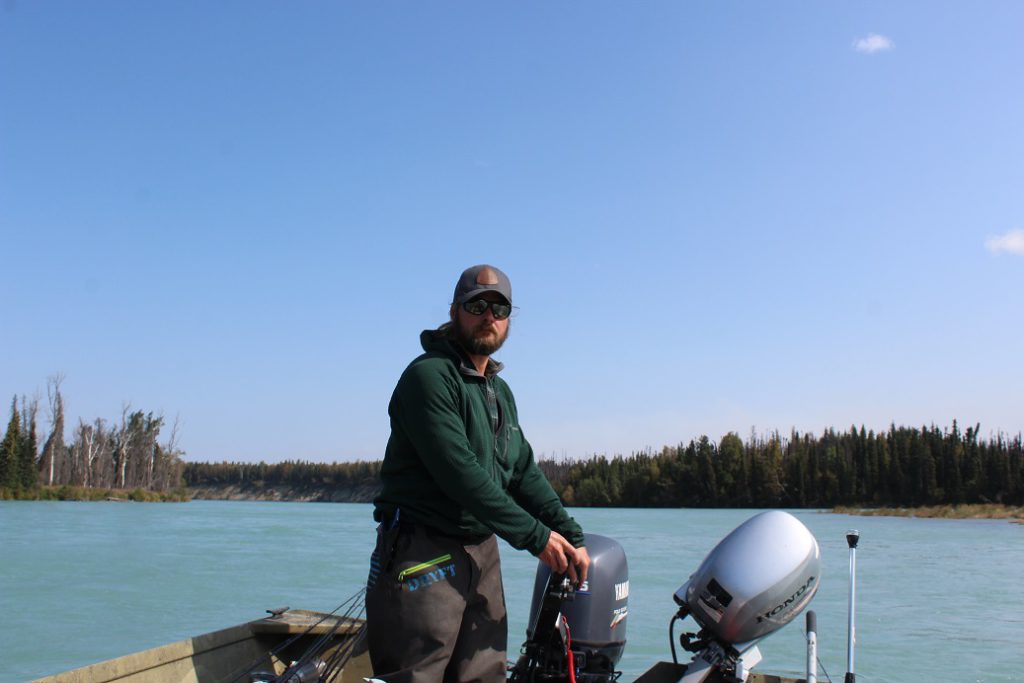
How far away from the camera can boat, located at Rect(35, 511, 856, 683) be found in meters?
2.97

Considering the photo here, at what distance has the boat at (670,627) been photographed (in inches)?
117

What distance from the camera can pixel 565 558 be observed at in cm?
254

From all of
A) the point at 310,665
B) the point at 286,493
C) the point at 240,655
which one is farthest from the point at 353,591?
the point at 286,493

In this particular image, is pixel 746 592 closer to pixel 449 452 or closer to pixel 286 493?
pixel 449 452

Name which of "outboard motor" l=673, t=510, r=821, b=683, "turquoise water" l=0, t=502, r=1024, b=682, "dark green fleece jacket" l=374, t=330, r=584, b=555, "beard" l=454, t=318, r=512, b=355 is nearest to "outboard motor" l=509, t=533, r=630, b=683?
"outboard motor" l=673, t=510, r=821, b=683

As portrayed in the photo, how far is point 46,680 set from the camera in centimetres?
287

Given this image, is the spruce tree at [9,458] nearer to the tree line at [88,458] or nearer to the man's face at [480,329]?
the tree line at [88,458]

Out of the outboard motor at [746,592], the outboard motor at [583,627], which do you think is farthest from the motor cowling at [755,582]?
the outboard motor at [583,627]

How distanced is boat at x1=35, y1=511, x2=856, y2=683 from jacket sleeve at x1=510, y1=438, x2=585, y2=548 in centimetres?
21

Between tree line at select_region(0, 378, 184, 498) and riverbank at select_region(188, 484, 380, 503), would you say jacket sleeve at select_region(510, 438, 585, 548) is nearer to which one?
tree line at select_region(0, 378, 184, 498)

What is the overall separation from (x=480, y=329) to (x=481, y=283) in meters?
0.13

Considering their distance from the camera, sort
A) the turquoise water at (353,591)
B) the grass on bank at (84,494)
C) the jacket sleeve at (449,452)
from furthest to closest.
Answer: the grass on bank at (84,494) < the turquoise water at (353,591) < the jacket sleeve at (449,452)

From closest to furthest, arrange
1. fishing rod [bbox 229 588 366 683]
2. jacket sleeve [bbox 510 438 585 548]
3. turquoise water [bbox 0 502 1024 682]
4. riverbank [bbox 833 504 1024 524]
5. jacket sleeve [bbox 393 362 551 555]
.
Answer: jacket sleeve [bbox 393 362 551 555], jacket sleeve [bbox 510 438 585 548], fishing rod [bbox 229 588 366 683], turquoise water [bbox 0 502 1024 682], riverbank [bbox 833 504 1024 524]

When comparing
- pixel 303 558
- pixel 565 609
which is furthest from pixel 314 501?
pixel 565 609
